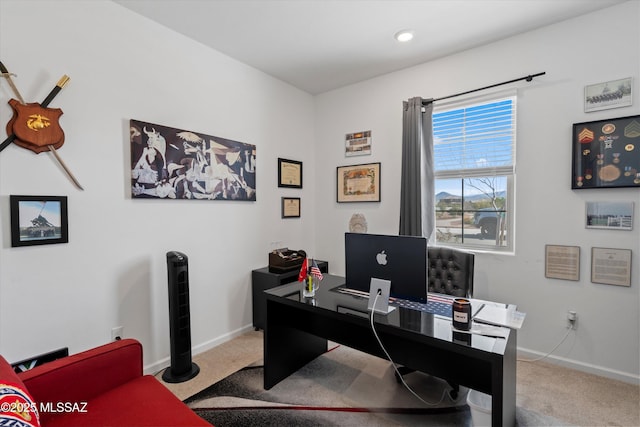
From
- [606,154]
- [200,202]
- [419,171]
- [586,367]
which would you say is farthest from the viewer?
[419,171]

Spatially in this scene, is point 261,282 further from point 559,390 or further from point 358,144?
point 559,390

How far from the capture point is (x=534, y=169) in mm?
2619

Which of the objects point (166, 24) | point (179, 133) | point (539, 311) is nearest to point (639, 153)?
point (539, 311)

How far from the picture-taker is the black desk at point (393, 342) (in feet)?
4.31

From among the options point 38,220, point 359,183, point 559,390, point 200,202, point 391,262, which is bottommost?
point 559,390

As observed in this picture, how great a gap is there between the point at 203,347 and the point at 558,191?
3.34m

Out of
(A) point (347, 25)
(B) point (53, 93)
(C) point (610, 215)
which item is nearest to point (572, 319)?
(C) point (610, 215)

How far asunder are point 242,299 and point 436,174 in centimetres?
240

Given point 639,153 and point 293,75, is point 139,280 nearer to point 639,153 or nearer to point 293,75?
point 293,75

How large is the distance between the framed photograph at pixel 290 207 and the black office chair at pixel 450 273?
1780 millimetres

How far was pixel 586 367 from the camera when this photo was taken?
243 cm

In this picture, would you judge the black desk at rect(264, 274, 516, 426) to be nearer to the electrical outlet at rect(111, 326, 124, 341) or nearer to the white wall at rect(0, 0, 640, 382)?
the white wall at rect(0, 0, 640, 382)

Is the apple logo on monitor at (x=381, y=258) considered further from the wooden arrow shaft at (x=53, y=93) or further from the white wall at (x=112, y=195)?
the wooden arrow shaft at (x=53, y=93)

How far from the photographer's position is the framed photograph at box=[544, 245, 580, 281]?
8.05 feet
